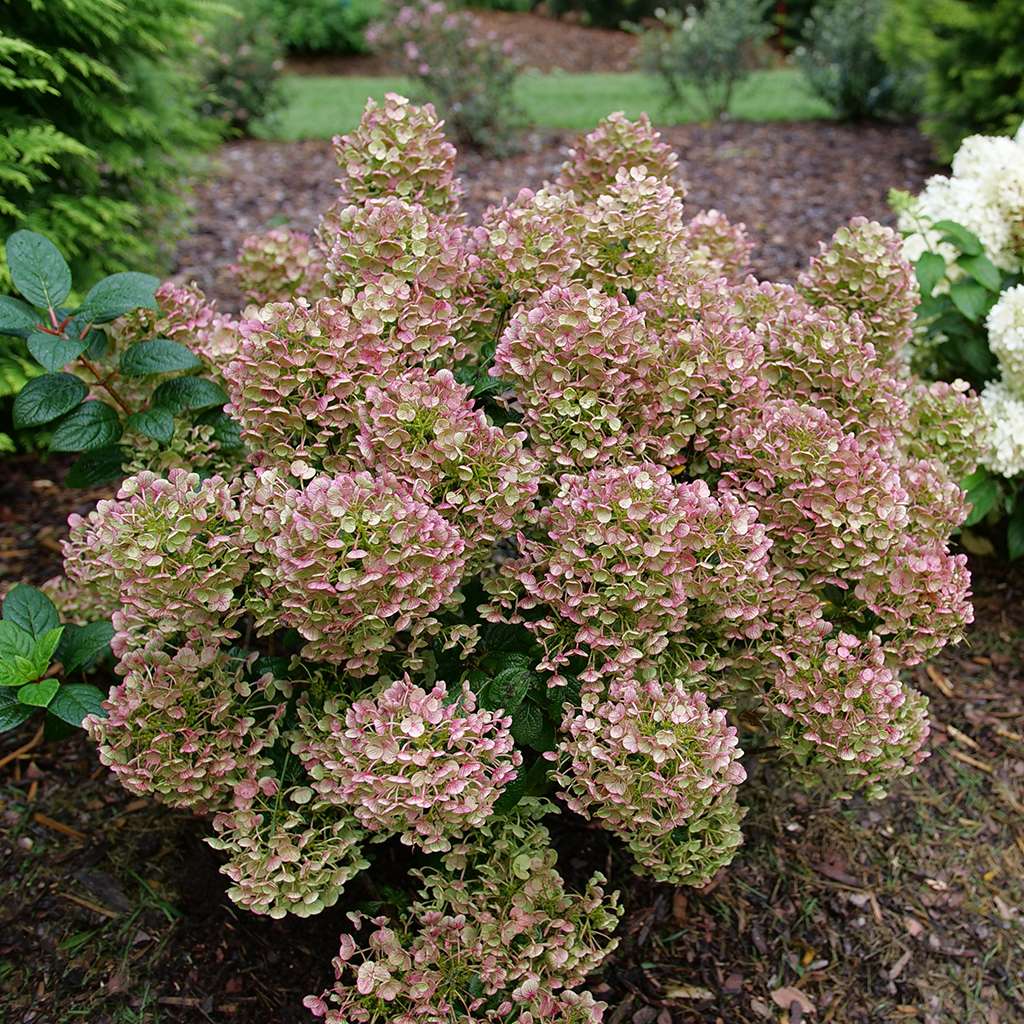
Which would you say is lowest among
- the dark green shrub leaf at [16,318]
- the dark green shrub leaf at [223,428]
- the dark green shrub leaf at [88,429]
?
the dark green shrub leaf at [223,428]

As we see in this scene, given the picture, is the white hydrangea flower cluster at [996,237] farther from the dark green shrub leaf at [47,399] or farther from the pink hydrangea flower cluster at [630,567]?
the dark green shrub leaf at [47,399]

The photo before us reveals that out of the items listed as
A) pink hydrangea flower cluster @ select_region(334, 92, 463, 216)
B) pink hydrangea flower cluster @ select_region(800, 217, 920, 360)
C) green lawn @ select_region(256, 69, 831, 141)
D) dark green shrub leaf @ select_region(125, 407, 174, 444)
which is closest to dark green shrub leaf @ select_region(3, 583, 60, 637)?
dark green shrub leaf @ select_region(125, 407, 174, 444)

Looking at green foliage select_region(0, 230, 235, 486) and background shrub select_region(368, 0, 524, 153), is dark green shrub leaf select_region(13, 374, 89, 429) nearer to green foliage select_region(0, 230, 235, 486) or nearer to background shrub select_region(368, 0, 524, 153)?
green foliage select_region(0, 230, 235, 486)

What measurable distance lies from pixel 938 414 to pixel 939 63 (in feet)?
15.5

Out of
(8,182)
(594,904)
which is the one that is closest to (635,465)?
(594,904)

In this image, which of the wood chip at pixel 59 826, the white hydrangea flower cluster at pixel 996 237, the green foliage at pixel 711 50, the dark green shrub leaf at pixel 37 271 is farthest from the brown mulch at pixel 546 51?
the wood chip at pixel 59 826

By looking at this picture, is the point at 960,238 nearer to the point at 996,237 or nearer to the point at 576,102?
the point at 996,237

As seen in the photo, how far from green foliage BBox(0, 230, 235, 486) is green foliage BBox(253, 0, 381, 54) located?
506 inches

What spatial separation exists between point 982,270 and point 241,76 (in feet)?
22.0

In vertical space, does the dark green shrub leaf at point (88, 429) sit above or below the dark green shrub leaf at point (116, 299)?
below

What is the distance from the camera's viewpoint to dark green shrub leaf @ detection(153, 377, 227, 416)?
6.48 ft

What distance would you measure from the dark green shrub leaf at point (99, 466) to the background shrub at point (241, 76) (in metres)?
6.46

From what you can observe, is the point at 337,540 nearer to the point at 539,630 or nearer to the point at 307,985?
the point at 539,630

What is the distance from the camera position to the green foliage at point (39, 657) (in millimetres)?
Result: 1774
